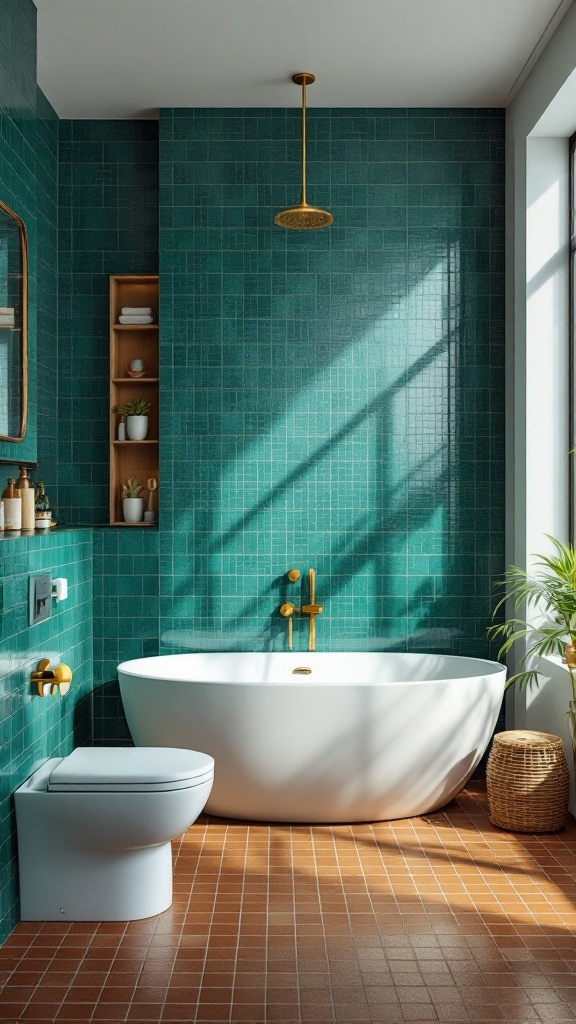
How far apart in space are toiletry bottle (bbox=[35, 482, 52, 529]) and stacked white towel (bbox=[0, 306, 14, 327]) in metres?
0.73

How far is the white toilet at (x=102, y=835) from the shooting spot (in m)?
2.81

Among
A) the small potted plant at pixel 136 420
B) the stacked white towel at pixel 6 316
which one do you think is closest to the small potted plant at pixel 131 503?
the small potted plant at pixel 136 420

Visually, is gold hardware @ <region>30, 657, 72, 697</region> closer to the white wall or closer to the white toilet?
the white toilet

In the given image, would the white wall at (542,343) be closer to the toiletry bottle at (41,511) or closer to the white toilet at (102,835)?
the white toilet at (102,835)

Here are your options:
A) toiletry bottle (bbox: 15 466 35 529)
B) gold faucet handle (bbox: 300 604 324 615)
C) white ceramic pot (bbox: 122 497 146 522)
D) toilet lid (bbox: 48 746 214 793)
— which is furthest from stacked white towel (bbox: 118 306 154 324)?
toilet lid (bbox: 48 746 214 793)

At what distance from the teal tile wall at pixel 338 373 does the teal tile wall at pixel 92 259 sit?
214mm

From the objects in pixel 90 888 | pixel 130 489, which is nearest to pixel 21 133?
pixel 130 489

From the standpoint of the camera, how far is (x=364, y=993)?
2430 millimetres

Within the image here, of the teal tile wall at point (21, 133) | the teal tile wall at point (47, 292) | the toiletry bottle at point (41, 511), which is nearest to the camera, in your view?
the teal tile wall at point (21, 133)

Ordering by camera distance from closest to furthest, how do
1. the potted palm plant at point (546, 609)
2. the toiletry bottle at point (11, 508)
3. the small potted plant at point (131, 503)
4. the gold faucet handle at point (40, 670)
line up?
the gold faucet handle at point (40, 670) < the toiletry bottle at point (11, 508) < the potted palm plant at point (546, 609) < the small potted plant at point (131, 503)

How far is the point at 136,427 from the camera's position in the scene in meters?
4.46

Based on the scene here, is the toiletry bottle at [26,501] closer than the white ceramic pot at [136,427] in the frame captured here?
Yes

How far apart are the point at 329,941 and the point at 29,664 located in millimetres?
1266

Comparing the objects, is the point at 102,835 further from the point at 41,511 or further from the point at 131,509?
the point at 131,509
